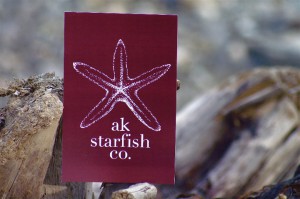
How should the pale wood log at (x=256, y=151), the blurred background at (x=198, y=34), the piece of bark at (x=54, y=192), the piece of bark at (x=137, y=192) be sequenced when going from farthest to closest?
the blurred background at (x=198, y=34)
the pale wood log at (x=256, y=151)
the piece of bark at (x=54, y=192)
the piece of bark at (x=137, y=192)

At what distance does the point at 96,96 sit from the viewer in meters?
1.62

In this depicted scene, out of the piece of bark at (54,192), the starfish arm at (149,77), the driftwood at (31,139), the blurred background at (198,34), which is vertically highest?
the blurred background at (198,34)

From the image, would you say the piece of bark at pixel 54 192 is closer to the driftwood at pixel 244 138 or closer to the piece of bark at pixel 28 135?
the piece of bark at pixel 28 135

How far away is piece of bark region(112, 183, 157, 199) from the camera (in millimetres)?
1552

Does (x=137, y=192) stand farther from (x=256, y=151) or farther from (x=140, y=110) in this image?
(x=256, y=151)

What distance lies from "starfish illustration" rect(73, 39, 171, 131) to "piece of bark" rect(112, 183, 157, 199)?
135 millimetres

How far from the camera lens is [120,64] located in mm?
1618

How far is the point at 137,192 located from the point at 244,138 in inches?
40.6

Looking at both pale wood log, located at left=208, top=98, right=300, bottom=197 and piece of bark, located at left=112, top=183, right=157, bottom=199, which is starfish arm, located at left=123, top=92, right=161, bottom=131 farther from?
pale wood log, located at left=208, top=98, right=300, bottom=197

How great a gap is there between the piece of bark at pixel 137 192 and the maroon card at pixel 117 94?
0.03 meters

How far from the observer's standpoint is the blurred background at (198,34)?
4973mm

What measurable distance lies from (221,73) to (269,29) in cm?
69

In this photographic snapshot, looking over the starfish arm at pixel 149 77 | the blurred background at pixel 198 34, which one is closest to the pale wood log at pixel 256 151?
the starfish arm at pixel 149 77

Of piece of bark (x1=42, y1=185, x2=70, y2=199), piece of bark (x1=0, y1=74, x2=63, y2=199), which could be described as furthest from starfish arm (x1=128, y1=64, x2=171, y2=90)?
piece of bark (x1=42, y1=185, x2=70, y2=199)
